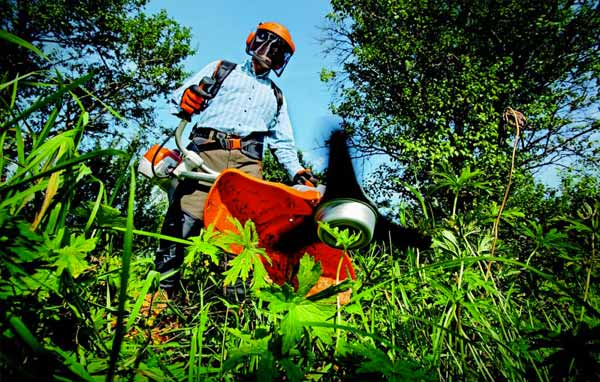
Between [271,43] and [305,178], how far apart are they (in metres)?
1.55

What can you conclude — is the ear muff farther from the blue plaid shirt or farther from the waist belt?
the waist belt

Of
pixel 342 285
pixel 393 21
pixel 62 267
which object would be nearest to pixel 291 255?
pixel 342 285

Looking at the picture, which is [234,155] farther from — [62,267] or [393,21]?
[393,21]

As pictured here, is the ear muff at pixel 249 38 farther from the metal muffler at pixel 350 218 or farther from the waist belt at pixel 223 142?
the metal muffler at pixel 350 218

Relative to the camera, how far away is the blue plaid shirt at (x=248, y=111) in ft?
10.4

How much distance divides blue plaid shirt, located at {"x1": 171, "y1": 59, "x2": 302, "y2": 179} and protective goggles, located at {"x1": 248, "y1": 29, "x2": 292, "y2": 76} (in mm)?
162

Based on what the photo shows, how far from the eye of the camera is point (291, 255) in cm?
185

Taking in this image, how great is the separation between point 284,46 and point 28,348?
136 inches

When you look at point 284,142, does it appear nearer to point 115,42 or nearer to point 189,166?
point 189,166

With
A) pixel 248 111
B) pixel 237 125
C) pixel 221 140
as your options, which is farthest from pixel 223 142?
pixel 248 111

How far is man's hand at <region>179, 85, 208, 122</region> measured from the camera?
2424 mm

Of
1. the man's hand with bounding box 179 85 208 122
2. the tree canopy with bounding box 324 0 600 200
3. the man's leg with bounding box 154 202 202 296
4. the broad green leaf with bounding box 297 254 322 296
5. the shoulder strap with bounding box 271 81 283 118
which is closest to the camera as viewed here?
the broad green leaf with bounding box 297 254 322 296

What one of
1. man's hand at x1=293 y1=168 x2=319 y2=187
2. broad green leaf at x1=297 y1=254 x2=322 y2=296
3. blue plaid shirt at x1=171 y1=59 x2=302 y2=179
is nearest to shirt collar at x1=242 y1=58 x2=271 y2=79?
blue plaid shirt at x1=171 y1=59 x2=302 y2=179

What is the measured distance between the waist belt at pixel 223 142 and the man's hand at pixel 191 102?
584 mm
